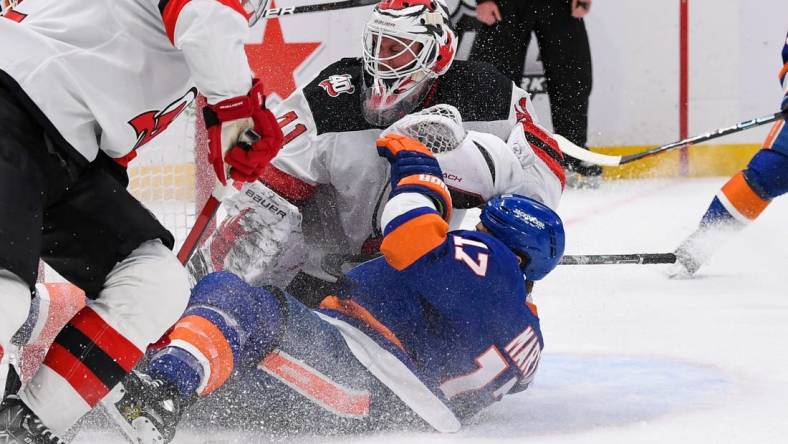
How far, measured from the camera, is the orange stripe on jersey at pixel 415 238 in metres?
2.20

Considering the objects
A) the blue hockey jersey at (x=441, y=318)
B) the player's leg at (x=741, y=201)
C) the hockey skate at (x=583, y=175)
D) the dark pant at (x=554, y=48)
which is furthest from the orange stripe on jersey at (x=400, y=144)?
the hockey skate at (x=583, y=175)

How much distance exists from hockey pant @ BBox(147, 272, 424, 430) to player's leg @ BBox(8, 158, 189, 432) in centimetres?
11

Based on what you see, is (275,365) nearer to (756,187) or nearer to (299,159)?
(299,159)

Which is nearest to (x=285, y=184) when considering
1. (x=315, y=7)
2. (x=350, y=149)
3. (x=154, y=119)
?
(x=350, y=149)

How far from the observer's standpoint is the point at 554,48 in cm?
602

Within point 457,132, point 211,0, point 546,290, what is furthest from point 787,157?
point 211,0

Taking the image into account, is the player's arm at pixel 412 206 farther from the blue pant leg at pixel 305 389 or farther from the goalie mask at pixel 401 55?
the goalie mask at pixel 401 55

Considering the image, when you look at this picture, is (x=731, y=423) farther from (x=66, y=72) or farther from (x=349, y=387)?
(x=66, y=72)

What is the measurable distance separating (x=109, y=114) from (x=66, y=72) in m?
0.10

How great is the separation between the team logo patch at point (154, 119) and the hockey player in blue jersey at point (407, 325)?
290 millimetres

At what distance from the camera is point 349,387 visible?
225 cm

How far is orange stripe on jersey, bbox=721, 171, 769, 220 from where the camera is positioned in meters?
4.12

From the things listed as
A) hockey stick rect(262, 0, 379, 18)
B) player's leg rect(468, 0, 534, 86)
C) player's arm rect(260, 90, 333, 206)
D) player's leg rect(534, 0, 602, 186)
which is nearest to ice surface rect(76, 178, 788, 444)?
player's arm rect(260, 90, 333, 206)

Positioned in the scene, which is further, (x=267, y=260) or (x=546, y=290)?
(x=546, y=290)
